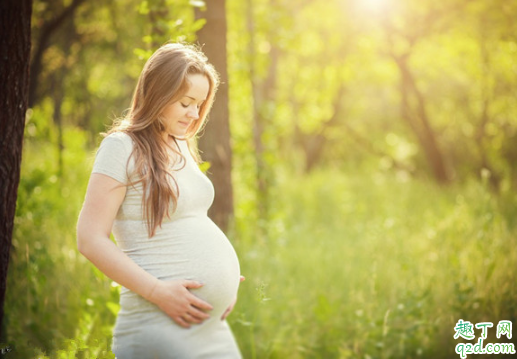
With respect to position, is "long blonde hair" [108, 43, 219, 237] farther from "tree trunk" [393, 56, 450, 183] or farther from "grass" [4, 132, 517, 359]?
"tree trunk" [393, 56, 450, 183]

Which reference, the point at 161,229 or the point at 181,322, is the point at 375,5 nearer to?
the point at 161,229

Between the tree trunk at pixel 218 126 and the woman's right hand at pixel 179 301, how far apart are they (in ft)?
6.36

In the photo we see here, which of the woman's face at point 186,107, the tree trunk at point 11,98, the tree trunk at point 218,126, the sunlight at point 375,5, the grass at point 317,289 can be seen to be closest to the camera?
the woman's face at point 186,107

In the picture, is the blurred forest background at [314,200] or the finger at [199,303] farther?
the blurred forest background at [314,200]

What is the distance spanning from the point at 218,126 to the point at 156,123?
6.75 ft

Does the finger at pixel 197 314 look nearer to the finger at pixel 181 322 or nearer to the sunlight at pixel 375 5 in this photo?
the finger at pixel 181 322

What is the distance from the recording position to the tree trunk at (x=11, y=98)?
216 cm

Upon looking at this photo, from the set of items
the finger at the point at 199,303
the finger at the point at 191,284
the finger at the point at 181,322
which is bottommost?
the finger at the point at 181,322

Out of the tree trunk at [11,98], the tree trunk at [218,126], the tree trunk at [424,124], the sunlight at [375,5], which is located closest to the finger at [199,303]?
the tree trunk at [11,98]

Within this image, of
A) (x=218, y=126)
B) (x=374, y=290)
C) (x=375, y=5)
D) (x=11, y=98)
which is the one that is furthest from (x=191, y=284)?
(x=375, y=5)

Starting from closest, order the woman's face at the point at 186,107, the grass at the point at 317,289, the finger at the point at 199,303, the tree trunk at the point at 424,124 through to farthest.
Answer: the finger at the point at 199,303
the woman's face at the point at 186,107
the grass at the point at 317,289
the tree trunk at the point at 424,124

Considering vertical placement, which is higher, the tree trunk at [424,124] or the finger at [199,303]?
the tree trunk at [424,124]

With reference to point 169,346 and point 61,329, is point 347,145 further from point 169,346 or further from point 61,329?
point 169,346

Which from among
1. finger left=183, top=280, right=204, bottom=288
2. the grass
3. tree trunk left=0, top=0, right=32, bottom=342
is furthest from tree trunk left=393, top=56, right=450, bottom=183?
finger left=183, top=280, right=204, bottom=288
